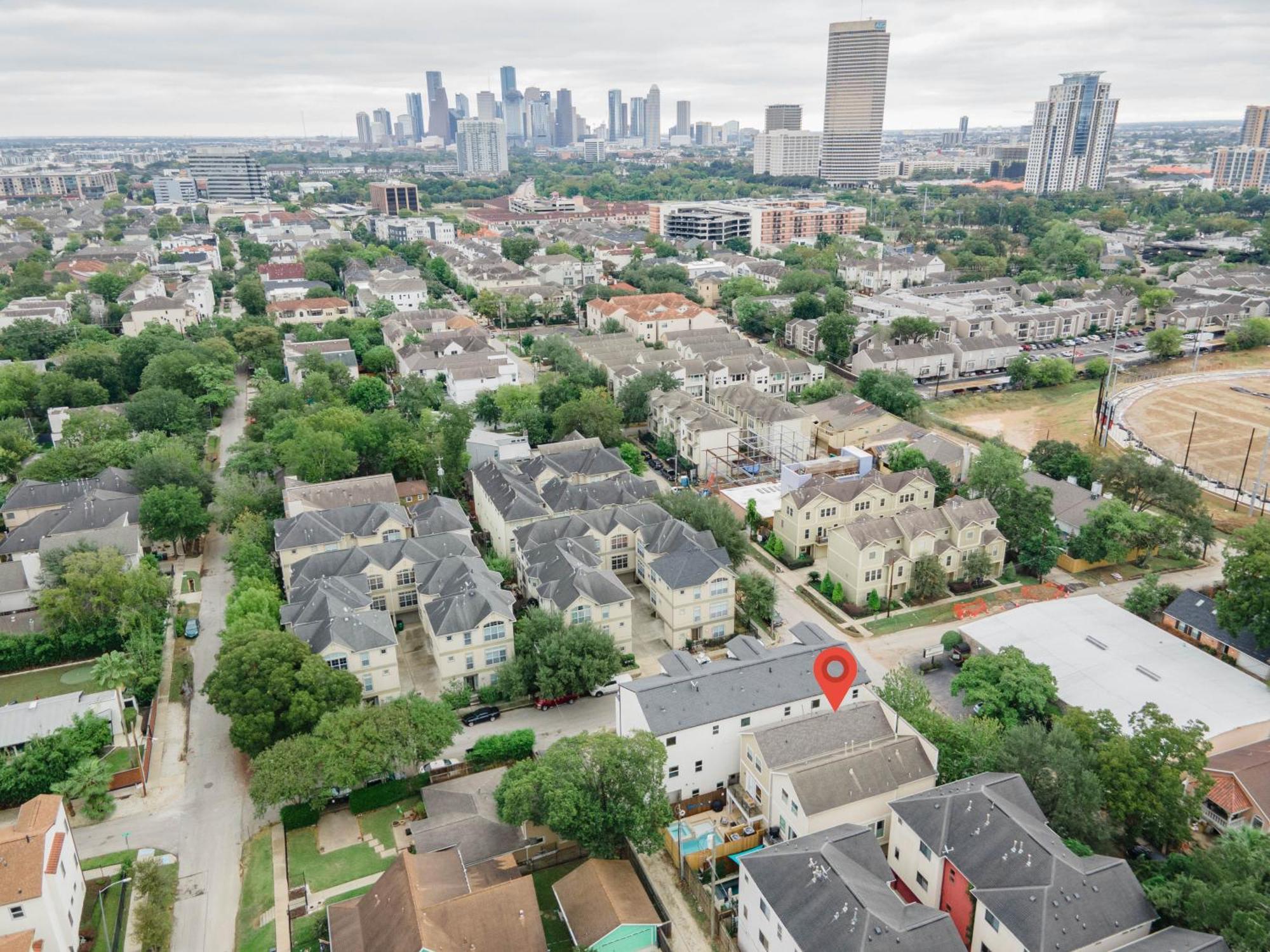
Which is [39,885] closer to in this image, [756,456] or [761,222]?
[756,456]

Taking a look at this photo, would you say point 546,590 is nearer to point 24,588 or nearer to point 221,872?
point 221,872

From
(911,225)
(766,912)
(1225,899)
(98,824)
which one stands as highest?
(911,225)

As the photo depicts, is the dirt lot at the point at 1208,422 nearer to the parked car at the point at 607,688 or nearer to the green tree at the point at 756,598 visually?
the green tree at the point at 756,598

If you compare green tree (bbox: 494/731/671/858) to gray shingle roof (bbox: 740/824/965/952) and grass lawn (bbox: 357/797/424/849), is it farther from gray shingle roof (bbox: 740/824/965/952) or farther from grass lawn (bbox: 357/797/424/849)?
grass lawn (bbox: 357/797/424/849)

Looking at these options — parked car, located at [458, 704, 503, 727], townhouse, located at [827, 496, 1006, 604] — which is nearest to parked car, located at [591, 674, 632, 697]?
parked car, located at [458, 704, 503, 727]

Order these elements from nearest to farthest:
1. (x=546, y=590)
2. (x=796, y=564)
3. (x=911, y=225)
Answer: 1. (x=546, y=590)
2. (x=796, y=564)
3. (x=911, y=225)

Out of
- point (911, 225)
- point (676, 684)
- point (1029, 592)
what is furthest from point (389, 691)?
point (911, 225)

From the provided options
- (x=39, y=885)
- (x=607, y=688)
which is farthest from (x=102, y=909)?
(x=607, y=688)
